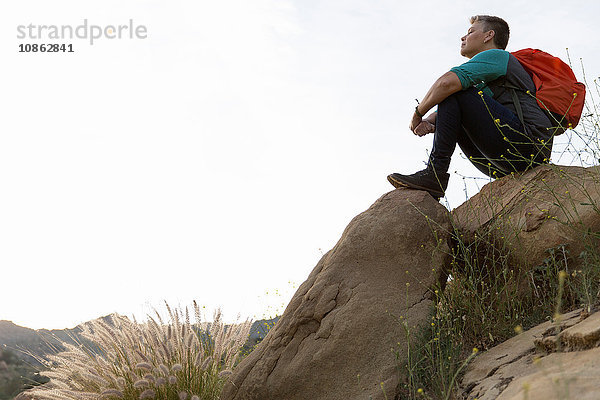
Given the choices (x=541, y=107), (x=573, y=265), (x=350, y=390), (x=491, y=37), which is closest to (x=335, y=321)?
(x=350, y=390)

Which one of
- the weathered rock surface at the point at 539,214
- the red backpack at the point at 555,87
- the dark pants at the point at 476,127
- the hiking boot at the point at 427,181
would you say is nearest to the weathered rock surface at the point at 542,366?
the weathered rock surface at the point at 539,214

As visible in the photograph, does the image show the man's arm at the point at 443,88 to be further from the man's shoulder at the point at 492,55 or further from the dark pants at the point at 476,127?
the man's shoulder at the point at 492,55

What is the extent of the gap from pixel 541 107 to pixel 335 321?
2.50m

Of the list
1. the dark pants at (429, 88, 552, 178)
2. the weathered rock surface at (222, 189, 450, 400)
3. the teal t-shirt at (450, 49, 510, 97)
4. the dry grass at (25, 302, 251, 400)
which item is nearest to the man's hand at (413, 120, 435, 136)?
the dark pants at (429, 88, 552, 178)

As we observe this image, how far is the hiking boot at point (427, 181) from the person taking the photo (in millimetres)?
4227

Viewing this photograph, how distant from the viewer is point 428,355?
3.50 metres

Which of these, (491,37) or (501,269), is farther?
(491,37)

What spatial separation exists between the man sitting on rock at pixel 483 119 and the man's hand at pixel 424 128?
7 centimetres

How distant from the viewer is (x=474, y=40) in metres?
4.86

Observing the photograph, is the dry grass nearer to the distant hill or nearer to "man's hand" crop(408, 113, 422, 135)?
"man's hand" crop(408, 113, 422, 135)

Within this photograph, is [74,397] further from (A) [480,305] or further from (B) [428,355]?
(A) [480,305]

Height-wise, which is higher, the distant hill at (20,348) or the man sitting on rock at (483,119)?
the man sitting on rock at (483,119)

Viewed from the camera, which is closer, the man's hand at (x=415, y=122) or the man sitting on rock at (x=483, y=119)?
the man sitting on rock at (x=483, y=119)

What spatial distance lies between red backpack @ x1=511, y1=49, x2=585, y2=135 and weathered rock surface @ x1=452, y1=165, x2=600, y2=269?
48cm
